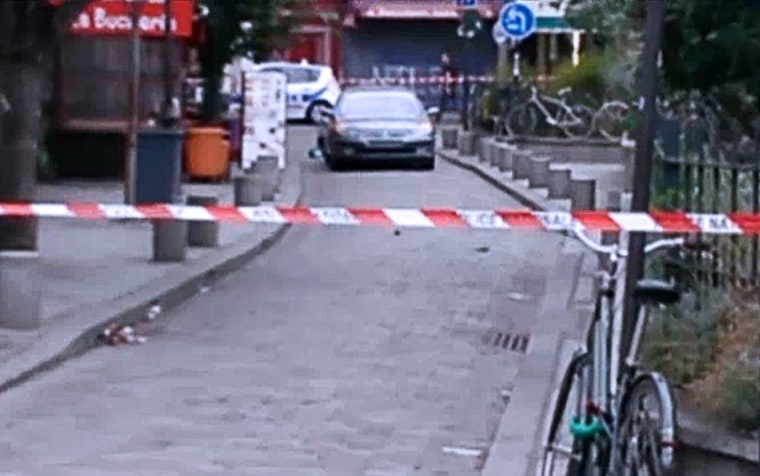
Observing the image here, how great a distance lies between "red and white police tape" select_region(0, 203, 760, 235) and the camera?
10625 millimetres

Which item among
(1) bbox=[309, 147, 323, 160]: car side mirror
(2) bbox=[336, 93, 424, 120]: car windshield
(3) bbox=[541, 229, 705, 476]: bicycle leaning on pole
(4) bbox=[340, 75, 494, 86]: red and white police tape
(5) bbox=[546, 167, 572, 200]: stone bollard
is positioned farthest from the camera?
(4) bbox=[340, 75, 494, 86]: red and white police tape

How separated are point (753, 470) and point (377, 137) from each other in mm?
27787

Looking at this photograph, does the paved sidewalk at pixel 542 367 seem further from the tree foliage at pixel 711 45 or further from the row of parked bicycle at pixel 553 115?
the row of parked bicycle at pixel 553 115

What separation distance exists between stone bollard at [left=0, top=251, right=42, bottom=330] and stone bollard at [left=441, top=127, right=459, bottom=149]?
2715 centimetres

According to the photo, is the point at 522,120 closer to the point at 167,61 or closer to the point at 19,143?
the point at 167,61

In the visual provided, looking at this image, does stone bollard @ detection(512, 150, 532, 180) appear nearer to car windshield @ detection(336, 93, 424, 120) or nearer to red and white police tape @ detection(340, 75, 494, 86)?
car windshield @ detection(336, 93, 424, 120)

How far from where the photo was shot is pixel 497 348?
49.8ft

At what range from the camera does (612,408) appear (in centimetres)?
858

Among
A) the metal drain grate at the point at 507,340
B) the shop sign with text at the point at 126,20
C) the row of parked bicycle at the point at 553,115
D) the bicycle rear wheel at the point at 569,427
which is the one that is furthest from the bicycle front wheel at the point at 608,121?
the bicycle rear wheel at the point at 569,427

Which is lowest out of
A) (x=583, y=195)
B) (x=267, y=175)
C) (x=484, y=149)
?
(x=484, y=149)

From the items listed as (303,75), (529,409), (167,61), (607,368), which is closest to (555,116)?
(167,61)

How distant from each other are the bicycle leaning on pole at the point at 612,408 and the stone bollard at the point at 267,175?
1783 cm

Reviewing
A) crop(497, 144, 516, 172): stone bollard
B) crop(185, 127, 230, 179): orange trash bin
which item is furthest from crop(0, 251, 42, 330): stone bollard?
crop(497, 144, 516, 172): stone bollard

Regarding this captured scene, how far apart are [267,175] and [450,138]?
14360 millimetres
